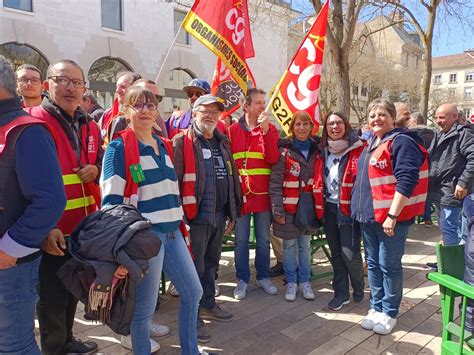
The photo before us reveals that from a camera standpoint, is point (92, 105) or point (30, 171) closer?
point (30, 171)

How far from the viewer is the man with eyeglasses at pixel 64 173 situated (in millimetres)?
2480

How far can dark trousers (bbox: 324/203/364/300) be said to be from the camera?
11.8ft

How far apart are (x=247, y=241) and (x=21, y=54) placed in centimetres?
1227

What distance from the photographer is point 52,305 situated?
2545mm

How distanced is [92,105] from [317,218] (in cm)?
337

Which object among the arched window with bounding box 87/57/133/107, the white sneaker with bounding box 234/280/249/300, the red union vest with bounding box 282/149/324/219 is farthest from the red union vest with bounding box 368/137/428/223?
the arched window with bounding box 87/57/133/107

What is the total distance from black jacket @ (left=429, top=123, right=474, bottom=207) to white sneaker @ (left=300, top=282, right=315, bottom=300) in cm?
214

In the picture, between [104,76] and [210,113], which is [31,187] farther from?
[104,76]

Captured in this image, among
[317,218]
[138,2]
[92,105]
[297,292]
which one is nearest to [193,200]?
[317,218]

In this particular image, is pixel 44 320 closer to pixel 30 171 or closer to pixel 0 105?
pixel 30 171

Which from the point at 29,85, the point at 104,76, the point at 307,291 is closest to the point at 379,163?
the point at 307,291

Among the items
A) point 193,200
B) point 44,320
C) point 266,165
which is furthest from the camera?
point 266,165

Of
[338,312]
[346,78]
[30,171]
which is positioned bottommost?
[338,312]

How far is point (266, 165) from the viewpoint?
12.9 feet
